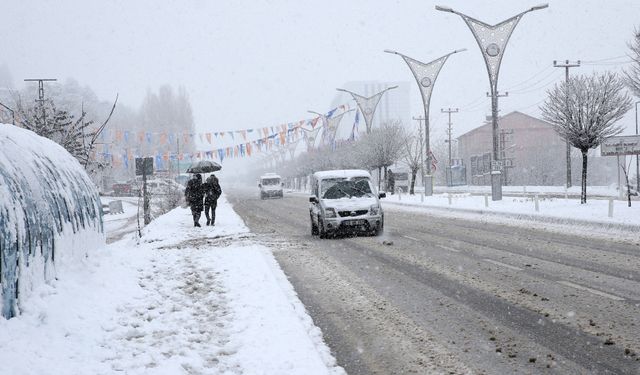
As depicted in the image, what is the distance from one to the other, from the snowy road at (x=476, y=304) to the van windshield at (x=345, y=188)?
2904mm

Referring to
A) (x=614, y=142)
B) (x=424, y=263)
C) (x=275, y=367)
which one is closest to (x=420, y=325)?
(x=275, y=367)

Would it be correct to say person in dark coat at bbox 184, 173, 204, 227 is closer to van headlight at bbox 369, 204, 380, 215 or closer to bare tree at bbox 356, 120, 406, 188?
van headlight at bbox 369, 204, 380, 215

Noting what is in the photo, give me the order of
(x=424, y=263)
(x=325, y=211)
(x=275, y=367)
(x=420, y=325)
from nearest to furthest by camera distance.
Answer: (x=275, y=367) < (x=420, y=325) < (x=424, y=263) < (x=325, y=211)

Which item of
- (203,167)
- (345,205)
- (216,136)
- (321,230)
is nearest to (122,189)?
(216,136)

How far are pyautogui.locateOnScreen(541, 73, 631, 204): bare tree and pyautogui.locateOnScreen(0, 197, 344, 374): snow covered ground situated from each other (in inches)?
657

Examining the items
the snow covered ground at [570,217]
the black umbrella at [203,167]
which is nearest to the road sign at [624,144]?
the snow covered ground at [570,217]

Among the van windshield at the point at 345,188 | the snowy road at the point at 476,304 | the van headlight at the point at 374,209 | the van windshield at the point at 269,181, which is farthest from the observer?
the van windshield at the point at 269,181

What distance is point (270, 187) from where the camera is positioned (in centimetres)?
5303

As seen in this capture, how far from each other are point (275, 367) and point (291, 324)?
130cm

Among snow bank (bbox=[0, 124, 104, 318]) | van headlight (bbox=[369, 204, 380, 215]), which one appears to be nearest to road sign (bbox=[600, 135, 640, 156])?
van headlight (bbox=[369, 204, 380, 215])

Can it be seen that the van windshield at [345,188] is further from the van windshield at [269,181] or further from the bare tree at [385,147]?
the van windshield at [269,181]

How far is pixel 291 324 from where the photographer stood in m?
6.15

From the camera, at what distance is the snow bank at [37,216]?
5.48m

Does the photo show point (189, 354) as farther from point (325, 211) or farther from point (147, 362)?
point (325, 211)
